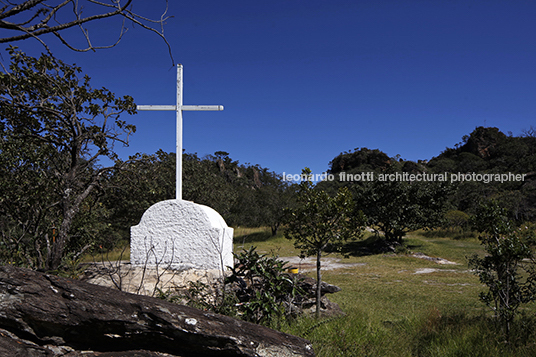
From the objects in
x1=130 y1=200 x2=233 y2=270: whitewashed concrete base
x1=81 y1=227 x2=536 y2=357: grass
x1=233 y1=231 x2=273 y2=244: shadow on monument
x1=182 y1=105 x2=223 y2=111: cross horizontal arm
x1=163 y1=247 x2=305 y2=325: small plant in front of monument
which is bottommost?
x1=233 y1=231 x2=273 y2=244: shadow on monument

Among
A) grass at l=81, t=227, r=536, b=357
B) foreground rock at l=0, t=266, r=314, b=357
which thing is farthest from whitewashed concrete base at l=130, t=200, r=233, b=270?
foreground rock at l=0, t=266, r=314, b=357

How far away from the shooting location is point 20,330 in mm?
2473

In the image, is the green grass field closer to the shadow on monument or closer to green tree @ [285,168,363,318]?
green tree @ [285,168,363,318]

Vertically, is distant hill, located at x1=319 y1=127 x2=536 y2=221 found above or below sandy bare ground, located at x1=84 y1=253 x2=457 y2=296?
above

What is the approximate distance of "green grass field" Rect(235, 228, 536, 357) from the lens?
16.5ft

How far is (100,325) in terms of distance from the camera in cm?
269

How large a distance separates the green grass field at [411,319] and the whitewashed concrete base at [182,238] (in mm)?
1210

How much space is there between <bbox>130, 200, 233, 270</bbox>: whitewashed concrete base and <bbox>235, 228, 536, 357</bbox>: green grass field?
47.6 inches

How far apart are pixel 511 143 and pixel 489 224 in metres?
60.4

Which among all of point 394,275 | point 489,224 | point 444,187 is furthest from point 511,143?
point 489,224

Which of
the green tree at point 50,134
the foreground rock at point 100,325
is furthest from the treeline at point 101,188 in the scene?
the foreground rock at point 100,325

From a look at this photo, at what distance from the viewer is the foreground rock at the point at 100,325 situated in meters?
2.48

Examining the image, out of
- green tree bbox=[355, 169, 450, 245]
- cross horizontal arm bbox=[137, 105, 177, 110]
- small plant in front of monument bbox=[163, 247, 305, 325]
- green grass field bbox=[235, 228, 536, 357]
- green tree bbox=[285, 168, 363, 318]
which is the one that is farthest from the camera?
green tree bbox=[355, 169, 450, 245]

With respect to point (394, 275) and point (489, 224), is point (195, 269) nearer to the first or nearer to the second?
point (489, 224)
